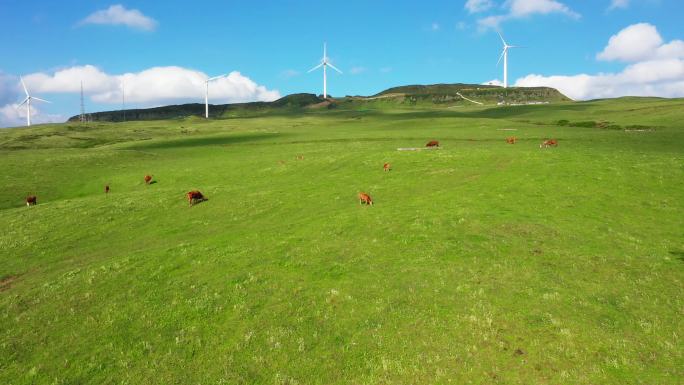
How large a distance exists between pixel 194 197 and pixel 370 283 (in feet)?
89.3

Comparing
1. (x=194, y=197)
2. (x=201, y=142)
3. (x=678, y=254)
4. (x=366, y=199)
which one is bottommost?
(x=678, y=254)

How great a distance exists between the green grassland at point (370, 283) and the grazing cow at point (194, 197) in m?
0.98

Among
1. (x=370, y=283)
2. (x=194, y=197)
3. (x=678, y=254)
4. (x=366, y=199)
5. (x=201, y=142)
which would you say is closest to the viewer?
(x=370, y=283)

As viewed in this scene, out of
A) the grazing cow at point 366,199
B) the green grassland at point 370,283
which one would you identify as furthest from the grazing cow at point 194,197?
the grazing cow at point 366,199

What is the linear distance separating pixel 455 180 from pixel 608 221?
14641mm

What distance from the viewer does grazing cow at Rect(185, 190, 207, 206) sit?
135 ft

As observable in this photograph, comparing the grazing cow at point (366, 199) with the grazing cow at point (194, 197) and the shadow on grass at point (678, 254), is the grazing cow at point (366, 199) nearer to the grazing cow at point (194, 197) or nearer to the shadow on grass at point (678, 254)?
the grazing cow at point (194, 197)

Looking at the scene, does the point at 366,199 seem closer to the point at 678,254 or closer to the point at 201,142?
the point at 678,254

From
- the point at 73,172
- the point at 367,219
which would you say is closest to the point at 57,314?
the point at 367,219

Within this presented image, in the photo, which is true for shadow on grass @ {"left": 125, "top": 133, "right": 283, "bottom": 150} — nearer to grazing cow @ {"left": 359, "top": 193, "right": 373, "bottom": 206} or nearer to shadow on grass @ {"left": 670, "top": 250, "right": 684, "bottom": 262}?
grazing cow @ {"left": 359, "top": 193, "right": 373, "bottom": 206}

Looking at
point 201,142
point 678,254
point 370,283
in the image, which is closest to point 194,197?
point 370,283

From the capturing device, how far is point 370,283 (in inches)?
A: 767

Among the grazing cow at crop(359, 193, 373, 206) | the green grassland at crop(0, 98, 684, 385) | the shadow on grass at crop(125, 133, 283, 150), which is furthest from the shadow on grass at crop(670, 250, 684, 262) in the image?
the shadow on grass at crop(125, 133, 283, 150)

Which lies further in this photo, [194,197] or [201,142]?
[201,142]
